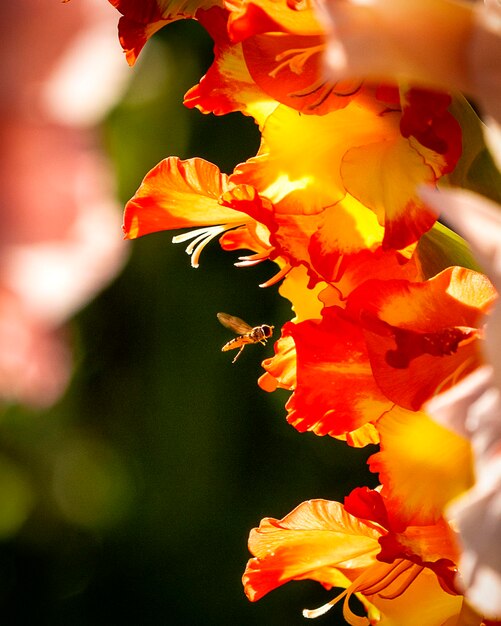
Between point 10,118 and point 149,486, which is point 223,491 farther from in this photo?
point 10,118

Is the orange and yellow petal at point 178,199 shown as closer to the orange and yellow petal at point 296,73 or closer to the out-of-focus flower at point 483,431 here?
the orange and yellow petal at point 296,73

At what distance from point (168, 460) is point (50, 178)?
0.60 metres

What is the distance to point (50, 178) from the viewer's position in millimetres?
349

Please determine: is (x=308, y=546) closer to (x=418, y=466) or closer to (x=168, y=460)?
(x=418, y=466)

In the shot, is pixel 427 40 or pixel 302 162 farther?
pixel 302 162

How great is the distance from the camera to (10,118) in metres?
0.35

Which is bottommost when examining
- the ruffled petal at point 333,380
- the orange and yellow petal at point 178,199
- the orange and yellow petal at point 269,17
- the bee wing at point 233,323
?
the bee wing at point 233,323

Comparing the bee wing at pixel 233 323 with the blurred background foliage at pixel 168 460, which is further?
the blurred background foliage at pixel 168 460

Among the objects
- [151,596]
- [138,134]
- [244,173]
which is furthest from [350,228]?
[151,596]

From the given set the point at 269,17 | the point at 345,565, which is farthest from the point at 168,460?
the point at 269,17

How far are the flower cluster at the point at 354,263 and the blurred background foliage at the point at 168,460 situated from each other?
0.49m

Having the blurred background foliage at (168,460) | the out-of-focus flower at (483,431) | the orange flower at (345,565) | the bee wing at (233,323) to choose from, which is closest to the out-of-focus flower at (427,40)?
the out-of-focus flower at (483,431)

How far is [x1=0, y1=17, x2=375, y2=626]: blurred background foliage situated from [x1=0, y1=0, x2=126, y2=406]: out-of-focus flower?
0.50 meters

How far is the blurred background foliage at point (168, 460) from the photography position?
89 centimetres
